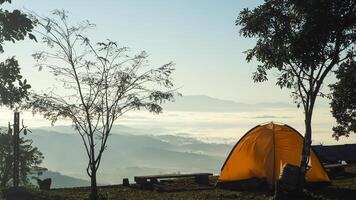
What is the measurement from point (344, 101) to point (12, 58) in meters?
A: 27.3

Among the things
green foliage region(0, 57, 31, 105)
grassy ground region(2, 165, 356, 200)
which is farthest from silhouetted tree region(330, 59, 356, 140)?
green foliage region(0, 57, 31, 105)

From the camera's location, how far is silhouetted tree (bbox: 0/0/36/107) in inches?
596

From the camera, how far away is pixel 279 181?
1970 centimetres

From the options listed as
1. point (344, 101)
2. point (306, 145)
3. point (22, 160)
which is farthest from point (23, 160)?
point (306, 145)

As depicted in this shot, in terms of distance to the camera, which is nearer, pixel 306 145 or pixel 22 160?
pixel 306 145

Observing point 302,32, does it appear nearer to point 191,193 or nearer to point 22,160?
point 191,193

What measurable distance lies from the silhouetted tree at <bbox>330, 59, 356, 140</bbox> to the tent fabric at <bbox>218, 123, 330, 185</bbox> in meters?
12.0

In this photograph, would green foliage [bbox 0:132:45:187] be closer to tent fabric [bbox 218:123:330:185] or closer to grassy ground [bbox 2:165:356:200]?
grassy ground [bbox 2:165:356:200]

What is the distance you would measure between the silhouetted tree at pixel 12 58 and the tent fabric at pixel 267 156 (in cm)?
1149

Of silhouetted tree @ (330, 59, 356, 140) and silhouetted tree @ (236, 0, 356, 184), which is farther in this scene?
silhouetted tree @ (330, 59, 356, 140)

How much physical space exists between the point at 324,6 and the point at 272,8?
→ 2114 millimetres

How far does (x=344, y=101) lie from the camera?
37312 mm

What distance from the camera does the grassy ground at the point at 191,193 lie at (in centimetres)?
2123

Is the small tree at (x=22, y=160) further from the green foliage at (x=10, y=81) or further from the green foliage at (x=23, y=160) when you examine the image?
the green foliage at (x=10, y=81)
